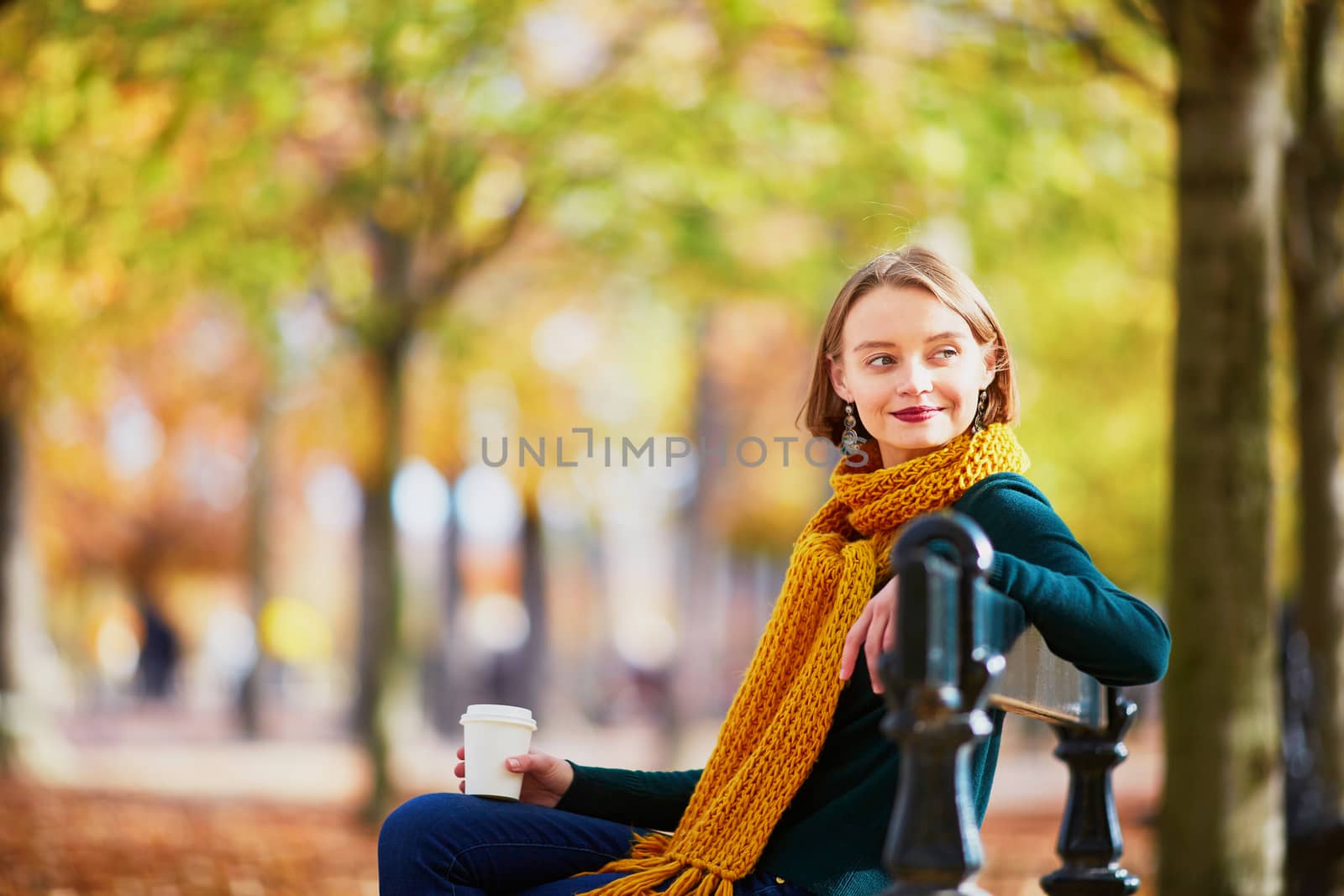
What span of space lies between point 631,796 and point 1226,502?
10.6ft

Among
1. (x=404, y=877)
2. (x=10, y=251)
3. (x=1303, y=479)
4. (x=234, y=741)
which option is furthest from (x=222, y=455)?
(x=404, y=877)

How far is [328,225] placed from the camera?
1117 centimetres

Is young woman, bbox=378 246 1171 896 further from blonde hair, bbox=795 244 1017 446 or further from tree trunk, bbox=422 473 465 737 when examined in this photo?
tree trunk, bbox=422 473 465 737

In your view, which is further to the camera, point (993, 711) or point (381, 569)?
point (381, 569)

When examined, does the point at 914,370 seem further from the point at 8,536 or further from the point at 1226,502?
the point at 8,536

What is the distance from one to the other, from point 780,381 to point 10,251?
1698cm

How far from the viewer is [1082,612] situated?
6.23ft

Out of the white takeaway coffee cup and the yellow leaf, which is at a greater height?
the yellow leaf

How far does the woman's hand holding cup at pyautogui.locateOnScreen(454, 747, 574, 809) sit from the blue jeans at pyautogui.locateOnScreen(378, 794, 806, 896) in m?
0.06

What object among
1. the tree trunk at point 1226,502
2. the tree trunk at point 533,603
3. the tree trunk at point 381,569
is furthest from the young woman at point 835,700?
the tree trunk at point 533,603

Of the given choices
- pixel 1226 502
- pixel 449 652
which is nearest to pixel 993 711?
pixel 1226 502

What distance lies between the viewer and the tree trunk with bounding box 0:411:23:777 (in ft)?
38.7

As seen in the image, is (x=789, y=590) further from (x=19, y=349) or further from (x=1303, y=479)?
(x=19, y=349)

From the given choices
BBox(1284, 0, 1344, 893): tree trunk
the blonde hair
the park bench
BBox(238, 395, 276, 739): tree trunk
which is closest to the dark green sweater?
the park bench
